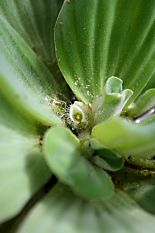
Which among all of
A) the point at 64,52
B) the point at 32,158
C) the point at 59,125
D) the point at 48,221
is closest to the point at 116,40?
the point at 64,52

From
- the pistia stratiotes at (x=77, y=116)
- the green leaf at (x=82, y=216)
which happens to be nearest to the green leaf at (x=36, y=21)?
the pistia stratiotes at (x=77, y=116)

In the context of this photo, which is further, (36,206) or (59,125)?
(59,125)

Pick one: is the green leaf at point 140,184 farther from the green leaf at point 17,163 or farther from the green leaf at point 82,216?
the green leaf at point 17,163

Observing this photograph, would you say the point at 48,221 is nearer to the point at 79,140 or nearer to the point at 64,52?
the point at 79,140

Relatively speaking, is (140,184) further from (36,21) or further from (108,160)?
(36,21)

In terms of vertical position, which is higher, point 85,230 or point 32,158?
point 32,158

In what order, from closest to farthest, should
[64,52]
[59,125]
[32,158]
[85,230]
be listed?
[85,230], [32,158], [59,125], [64,52]

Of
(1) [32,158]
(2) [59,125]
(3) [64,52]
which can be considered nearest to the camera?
(1) [32,158]

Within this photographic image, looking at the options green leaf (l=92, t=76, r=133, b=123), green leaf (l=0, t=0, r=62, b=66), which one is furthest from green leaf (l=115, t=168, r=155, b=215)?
green leaf (l=0, t=0, r=62, b=66)
